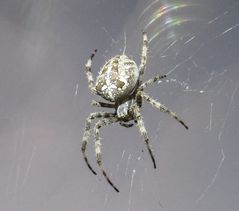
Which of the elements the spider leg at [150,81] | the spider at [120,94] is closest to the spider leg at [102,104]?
the spider at [120,94]

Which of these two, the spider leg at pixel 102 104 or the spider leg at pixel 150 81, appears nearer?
the spider leg at pixel 150 81

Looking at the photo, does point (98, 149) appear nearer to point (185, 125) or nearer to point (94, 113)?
point (94, 113)

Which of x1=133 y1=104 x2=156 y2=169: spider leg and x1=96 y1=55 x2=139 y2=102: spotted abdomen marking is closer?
x1=133 y1=104 x2=156 y2=169: spider leg

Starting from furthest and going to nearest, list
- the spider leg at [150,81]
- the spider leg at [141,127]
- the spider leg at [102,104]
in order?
the spider leg at [102,104], the spider leg at [150,81], the spider leg at [141,127]

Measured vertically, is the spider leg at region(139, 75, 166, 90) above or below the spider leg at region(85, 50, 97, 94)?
below

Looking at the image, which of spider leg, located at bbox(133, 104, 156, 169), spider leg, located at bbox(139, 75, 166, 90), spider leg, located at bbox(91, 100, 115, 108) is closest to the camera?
spider leg, located at bbox(133, 104, 156, 169)

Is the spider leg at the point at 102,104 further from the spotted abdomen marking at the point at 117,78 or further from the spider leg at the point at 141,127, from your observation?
the spider leg at the point at 141,127

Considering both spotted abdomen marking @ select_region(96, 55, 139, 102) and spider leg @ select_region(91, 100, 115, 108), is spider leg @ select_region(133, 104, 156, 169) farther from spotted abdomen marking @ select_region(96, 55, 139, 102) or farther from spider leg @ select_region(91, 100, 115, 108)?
spider leg @ select_region(91, 100, 115, 108)

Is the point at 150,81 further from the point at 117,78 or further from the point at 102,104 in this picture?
the point at 102,104

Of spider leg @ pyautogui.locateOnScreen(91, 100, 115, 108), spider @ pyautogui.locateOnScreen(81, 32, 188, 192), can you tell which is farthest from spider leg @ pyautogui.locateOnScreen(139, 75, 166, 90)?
spider leg @ pyautogui.locateOnScreen(91, 100, 115, 108)
